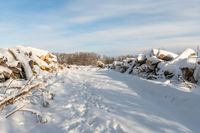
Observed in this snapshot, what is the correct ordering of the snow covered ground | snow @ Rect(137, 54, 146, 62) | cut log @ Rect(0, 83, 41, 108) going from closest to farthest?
cut log @ Rect(0, 83, 41, 108)
the snow covered ground
snow @ Rect(137, 54, 146, 62)

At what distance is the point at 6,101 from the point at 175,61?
1663cm

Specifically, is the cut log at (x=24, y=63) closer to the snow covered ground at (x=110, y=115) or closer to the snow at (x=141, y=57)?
the snow covered ground at (x=110, y=115)

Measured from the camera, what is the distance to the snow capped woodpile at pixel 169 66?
1771cm

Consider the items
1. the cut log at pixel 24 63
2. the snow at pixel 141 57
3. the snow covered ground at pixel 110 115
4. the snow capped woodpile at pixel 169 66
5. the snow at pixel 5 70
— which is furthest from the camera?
the snow at pixel 141 57

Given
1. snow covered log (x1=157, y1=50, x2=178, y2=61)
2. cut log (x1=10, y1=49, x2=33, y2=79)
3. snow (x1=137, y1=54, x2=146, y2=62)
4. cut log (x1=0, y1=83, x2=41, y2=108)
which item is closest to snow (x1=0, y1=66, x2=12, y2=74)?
cut log (x1=10, y1=49, x2=33, y2=79)

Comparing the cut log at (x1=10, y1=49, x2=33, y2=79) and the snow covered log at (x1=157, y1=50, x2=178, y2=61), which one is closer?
the cut log at (x1=10, y1=49, x2=33, y2=79)

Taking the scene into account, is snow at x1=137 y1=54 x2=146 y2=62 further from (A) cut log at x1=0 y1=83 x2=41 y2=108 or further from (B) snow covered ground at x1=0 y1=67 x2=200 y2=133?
(A) cut log at x1=0 y1=83 x2=41 y2=108

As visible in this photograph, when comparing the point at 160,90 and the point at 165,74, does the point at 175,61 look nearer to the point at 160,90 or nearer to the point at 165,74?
the point at 165,74

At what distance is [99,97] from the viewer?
10.8 m

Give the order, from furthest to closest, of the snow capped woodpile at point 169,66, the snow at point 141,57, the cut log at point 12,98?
the snow at point 141,57
the snow capped woodpile at point 169,66
the cut log at point 12,98

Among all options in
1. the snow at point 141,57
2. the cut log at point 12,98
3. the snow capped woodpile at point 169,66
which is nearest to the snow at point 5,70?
the snow capped woodpile at point 169,66

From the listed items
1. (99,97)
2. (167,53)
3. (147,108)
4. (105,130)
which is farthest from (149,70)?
(105,130)

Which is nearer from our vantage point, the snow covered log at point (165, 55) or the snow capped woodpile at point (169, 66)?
the snow capped woodpile at point (169, 66)

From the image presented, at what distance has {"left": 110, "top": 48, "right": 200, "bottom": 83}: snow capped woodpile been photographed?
58.1 feet
